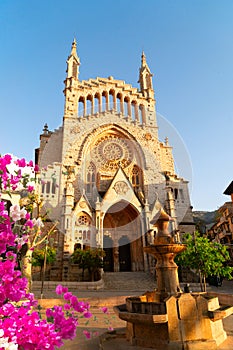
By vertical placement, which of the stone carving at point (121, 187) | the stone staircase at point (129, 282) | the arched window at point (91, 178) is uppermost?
the arched window at point (91, 178)

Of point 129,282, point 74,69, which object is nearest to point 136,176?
point 129,282

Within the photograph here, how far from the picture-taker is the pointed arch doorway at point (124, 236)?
24.1 meters

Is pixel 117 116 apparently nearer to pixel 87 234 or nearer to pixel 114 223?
pixel 114 223

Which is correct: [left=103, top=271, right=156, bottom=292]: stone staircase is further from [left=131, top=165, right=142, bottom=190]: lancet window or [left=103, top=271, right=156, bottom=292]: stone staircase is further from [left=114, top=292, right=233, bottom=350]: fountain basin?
[left=114, top=292, right=233, bottom=350]: fountain basin

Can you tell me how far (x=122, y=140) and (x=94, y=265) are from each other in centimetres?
1706

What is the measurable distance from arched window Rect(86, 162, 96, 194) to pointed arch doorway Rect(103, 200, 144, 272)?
3.33 meters

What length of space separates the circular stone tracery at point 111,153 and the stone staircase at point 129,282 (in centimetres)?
1268

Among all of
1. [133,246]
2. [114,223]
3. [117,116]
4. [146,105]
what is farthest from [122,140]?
[133,246]

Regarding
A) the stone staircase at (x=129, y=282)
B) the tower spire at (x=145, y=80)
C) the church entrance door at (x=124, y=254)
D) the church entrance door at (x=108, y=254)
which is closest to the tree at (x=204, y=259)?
the stone staircase at (x=129, y=282)

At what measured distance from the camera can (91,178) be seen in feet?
89.6

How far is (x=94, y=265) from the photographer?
1823 centimetres

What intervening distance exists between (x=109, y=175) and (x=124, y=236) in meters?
7.46

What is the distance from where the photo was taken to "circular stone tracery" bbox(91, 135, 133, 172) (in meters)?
28.7

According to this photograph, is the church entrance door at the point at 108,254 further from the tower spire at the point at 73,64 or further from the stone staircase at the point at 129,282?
the tower spire at the point at 73,64
